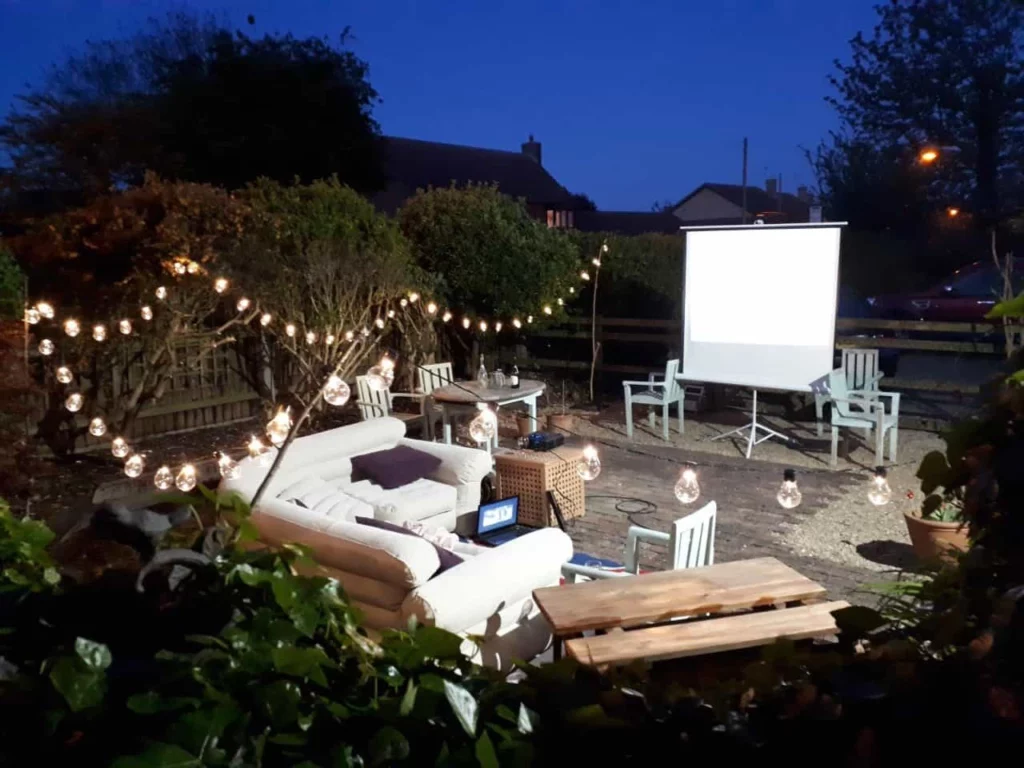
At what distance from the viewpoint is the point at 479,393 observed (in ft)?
23.1

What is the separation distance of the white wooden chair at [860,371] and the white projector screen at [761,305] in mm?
578

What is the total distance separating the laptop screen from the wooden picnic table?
70.9 inches

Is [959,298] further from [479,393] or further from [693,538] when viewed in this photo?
[693,538]

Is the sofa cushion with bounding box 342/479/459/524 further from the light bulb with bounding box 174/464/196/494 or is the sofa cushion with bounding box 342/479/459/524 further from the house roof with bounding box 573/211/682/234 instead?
the house roof with bounding box 573/211/682/234

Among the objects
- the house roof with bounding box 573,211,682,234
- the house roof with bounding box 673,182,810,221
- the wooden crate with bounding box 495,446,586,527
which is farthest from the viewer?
the house roof with bounding box 673,182,810,221

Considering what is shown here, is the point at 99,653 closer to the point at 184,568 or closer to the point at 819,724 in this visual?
the point at 184,568

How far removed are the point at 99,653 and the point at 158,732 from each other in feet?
0.53

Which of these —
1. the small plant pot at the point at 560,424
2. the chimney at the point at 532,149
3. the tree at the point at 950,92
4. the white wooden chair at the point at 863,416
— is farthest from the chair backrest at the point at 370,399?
the chimney at the point at 532,149

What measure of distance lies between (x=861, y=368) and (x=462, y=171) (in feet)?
61.3

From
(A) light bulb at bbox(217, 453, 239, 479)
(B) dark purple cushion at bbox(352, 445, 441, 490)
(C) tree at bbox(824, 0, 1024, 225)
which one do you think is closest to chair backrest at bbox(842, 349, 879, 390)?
(B) dark purple cushion at bbox(352, 445, 441, 490)

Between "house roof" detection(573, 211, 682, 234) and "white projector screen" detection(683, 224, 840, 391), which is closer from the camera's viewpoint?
"white projector screen" detection(683, 224, 840, 391)

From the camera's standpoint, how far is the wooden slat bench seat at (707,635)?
253cm

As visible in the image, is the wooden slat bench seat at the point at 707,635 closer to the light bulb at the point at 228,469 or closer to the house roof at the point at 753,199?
the light bulb at the point at 228,469

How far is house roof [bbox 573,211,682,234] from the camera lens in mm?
27078
